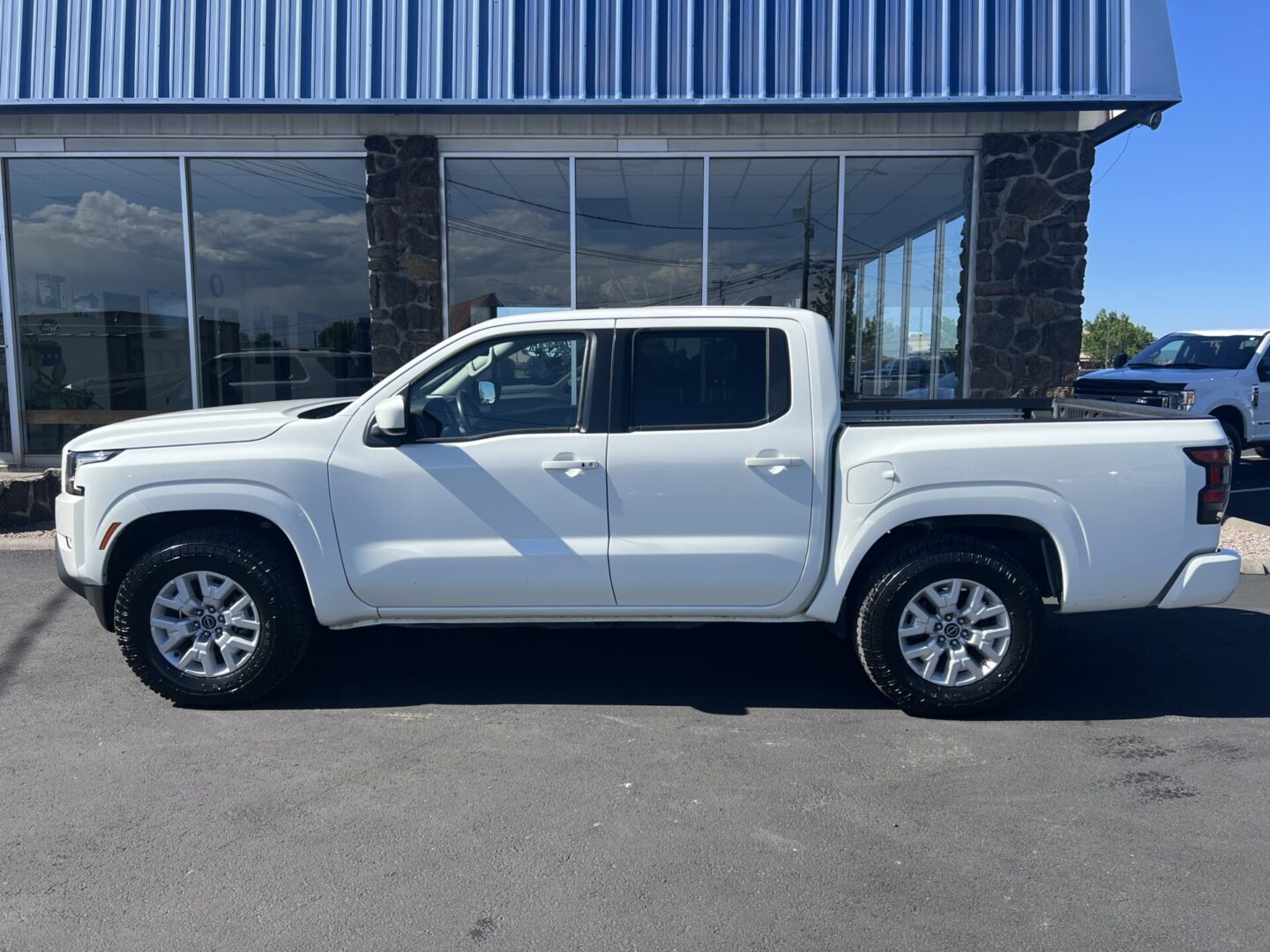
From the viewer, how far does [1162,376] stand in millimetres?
Answer: 12508

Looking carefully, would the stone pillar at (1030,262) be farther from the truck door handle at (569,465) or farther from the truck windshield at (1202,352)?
the truck door handle at (569,465)

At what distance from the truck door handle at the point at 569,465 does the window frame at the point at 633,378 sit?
20cm

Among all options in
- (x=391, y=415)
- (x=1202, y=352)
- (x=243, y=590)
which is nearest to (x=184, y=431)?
(x=243, y=590)

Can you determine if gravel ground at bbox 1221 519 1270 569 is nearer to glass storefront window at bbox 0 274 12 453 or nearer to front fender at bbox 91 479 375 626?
front fender at bbox 91 479 375 626

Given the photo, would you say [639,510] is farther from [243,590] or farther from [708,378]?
[243,590]

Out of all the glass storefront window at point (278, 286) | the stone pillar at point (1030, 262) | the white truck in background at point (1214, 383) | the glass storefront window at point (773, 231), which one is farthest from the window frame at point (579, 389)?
the white truck in background at point (1214, 383)

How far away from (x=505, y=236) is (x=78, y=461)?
6.50 m

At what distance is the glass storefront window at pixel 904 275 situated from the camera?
1022cm

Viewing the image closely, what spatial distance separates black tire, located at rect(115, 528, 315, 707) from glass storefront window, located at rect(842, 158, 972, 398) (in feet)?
23.4

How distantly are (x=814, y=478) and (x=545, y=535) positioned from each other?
1251 mm

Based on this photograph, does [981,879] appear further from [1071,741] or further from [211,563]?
[211,563]

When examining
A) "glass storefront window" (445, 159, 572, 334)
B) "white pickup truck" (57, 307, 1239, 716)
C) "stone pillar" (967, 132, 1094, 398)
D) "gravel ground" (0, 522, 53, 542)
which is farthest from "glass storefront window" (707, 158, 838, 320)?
"gravel ground" (0, 522, 53, 542)

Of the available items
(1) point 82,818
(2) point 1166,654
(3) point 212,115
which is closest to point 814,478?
(2) point 1166,654

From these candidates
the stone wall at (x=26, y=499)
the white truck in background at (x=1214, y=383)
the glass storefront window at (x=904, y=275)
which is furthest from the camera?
the white truck in background at (x=1214, y=383)
